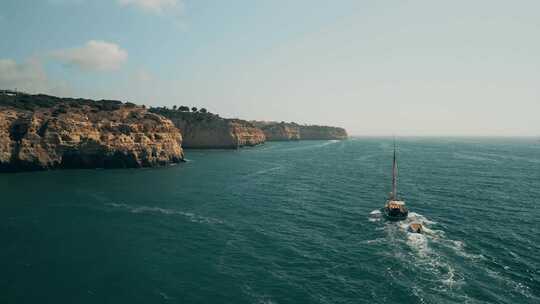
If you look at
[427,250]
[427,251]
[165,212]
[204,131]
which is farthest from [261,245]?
[204,131]

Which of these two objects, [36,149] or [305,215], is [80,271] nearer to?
[305,215]

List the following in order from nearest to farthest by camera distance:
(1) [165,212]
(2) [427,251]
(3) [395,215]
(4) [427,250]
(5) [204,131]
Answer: (2) [427,251]
(4) [427,250]
(3) [395,215]
(1) [165,212]
(5) [204,131]

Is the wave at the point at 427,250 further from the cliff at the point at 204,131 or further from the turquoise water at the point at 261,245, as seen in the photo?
the cliff at the point at 204,131

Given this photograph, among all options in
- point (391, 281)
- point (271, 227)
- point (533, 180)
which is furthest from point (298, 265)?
point (533, 180)

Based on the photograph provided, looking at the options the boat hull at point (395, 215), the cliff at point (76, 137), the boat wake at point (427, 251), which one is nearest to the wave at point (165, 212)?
the boat wake at point (427, 251)

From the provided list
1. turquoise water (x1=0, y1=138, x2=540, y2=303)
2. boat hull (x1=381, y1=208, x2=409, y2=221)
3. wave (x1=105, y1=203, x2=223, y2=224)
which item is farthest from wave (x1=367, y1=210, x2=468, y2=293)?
wave (x1=105, y1=203, x2=223, y2=224)

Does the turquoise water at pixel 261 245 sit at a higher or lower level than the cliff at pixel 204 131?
lower

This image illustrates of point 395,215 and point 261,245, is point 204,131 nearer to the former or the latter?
point 395,215
